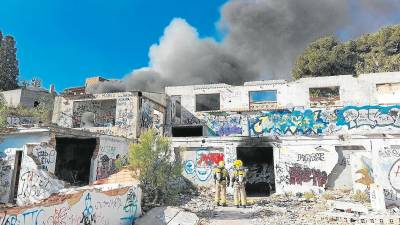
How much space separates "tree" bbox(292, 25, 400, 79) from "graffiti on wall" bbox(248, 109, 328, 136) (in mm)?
15231

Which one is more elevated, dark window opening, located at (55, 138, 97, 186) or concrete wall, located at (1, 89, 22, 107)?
concrete wall, located at (1, 89, 22, 107)

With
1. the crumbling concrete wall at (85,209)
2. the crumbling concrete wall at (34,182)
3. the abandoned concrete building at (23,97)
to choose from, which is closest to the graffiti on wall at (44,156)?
the crumbling concrete wall at (34,182)

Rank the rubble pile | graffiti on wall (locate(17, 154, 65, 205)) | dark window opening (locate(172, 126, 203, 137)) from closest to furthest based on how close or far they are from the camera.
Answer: the rubble pile < graffiti on wall (locate(17, 154, 65, 205)) < dark window opening (locate(172, 126, 203, 137))

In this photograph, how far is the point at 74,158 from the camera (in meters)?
18.4

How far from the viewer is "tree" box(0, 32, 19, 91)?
147ft

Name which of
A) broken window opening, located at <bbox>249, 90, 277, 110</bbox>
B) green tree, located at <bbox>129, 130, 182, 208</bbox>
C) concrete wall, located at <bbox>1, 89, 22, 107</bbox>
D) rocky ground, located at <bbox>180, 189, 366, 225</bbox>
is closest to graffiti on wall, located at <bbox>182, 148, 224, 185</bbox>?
rocky ground, located at <bbox>180, 189, 366, 225</bbox>

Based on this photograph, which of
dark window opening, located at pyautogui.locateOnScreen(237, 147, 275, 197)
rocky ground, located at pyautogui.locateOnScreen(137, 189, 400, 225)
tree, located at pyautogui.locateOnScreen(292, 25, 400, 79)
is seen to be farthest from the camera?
tree, located at pyautogui.locateOnScreen(292, 25, 400, 79)

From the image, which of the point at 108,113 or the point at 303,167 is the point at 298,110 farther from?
the point at 108,113

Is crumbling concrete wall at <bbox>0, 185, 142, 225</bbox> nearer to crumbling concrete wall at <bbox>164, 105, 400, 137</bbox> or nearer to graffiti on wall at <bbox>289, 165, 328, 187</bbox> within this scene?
graffiti on wall at <bbox>289, 165, 328, 187</bbox>

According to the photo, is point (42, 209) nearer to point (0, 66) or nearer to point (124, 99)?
point (124, 99)

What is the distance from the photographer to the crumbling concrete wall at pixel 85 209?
18.6ft

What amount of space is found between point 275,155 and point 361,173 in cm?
433

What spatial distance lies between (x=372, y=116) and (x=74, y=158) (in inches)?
812

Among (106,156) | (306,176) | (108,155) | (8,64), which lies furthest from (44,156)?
(8,64)
